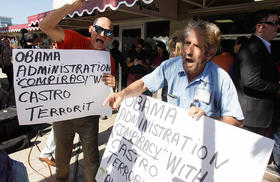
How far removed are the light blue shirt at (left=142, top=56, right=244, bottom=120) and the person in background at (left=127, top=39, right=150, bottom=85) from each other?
3.10 m

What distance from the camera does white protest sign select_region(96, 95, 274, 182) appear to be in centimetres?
102

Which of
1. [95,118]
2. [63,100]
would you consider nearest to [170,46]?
[95,118]

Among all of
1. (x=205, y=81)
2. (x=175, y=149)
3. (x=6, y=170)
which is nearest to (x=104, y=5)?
(x=205, y=81)

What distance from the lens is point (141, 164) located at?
1379 mm

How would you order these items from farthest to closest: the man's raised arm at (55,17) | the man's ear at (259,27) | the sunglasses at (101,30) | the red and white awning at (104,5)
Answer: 1. the red and white awning at (104,5)
2. the man's ear at (259,27)
3. the sunglasses at (101,30)
4. the man's raised arm at (55,17)

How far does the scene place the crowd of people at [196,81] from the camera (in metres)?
1.32

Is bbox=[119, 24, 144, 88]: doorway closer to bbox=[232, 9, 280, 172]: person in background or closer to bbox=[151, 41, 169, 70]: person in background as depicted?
bbox=[151, 41, 169, 70]: person in background

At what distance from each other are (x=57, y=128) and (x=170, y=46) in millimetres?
2174

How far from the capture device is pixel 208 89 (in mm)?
1326

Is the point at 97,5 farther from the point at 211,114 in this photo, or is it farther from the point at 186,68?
the point at 211,114

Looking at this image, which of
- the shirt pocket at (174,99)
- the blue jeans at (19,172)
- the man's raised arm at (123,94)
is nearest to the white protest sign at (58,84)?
the man's raised arm at (123,94)

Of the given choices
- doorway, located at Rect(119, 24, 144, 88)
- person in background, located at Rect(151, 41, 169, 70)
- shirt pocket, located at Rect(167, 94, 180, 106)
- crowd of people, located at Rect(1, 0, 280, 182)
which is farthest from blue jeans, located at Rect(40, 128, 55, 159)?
doorway, located at Rect(119, 24, 144, 88)

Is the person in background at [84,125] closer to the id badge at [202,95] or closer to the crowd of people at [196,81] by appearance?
the crowd of people at [196,81]

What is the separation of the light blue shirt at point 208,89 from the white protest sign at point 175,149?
0.59 ft
